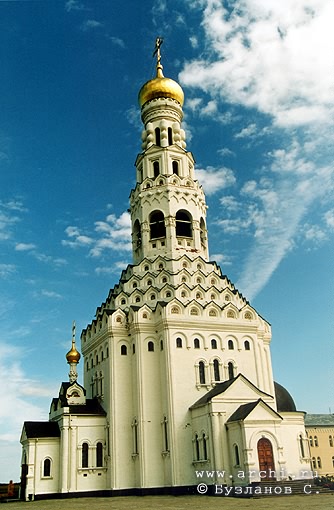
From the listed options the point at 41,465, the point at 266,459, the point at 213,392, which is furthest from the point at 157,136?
the point at 266,459

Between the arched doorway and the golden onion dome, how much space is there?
28419 millimetres

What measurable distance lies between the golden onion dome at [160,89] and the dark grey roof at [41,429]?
26717mm

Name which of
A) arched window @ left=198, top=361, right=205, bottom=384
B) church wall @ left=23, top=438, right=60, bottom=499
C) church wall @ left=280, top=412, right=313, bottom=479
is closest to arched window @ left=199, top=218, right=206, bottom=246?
arched window @ left=198, top=361, right=205, bottom=384

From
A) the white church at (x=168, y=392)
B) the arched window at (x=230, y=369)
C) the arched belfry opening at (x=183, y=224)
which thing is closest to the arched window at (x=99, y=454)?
the white church at (x=168, y=392)

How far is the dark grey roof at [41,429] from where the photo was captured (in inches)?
1356

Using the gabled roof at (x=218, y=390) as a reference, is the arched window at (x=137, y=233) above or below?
above

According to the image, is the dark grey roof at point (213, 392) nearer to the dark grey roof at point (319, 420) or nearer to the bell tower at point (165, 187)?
the bell tower at point (165, 187)

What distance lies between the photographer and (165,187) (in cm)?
4094

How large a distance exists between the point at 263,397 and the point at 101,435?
10.8 metres

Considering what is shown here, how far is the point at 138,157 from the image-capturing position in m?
43.9

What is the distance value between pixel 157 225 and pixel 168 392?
13.4 m

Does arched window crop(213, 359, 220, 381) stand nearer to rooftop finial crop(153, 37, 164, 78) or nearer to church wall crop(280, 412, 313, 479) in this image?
church wall crop(280, 412, 313, 479)

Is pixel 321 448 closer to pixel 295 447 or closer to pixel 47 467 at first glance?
pixel 295 447

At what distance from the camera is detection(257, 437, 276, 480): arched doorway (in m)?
28.6
